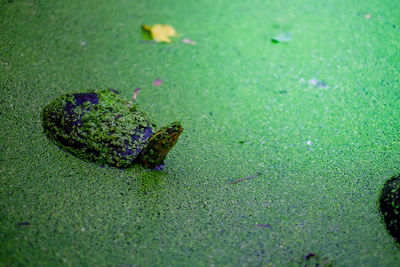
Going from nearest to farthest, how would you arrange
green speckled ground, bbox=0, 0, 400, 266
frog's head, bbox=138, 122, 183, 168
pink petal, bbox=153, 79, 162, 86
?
green speckled ground, bbox=0, 0, 400, 266 → frog's head, bbox=138, 122, 183, 168 → pink petal, bbox=153, 79, 162, 86

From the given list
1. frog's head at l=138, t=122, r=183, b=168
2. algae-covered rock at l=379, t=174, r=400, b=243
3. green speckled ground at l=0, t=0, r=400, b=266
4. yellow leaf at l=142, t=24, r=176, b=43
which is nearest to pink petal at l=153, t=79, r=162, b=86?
green speckled ground at l=0, t=0, r=400, b=266

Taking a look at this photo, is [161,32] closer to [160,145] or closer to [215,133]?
[215,133]

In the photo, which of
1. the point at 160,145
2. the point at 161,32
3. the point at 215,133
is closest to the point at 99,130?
the point at 160,145

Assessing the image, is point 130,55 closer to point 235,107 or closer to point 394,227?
point 235,107

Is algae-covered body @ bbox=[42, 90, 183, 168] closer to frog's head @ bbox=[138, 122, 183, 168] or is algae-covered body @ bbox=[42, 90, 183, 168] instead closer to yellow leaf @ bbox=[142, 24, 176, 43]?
frog's head @ bbox=[138, 122, 183, 168]

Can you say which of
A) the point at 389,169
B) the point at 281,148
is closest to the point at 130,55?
the point at 281,148

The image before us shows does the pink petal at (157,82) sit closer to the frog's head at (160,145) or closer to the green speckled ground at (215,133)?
the green speckled ground at (215,133)
